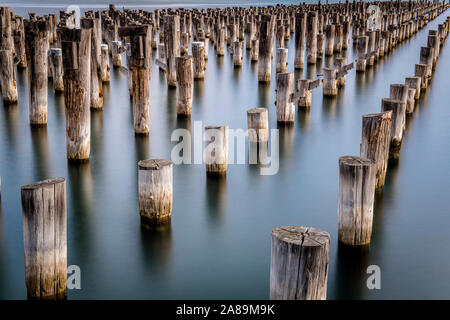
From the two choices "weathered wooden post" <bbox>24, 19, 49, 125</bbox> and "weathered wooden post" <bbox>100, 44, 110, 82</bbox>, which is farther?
"weathered wooden post" <bbox>100, 44, 110, 82</bbox>

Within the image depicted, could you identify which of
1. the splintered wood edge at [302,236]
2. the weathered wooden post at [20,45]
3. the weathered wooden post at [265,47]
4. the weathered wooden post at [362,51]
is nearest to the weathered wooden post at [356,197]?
the splintered wood edge at [302,236]

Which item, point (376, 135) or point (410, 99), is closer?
point (376, 135)

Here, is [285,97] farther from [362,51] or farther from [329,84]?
[362,51]

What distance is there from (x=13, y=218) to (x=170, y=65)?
758 centimetres

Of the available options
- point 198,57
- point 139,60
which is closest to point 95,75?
point 139,60

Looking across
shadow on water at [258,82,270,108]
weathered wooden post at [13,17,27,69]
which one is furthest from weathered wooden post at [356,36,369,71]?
weathered wooden post at [13,17,27,69]

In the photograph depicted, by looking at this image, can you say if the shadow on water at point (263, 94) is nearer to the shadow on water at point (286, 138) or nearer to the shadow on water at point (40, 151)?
the shadow on water at point (286, 138)

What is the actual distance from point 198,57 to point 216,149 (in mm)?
7693

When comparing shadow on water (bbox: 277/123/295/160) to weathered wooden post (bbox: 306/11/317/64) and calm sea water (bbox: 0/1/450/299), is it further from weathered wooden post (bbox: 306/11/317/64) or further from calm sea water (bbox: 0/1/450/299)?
weathered wooden post (bbox: 306/11/317/64)

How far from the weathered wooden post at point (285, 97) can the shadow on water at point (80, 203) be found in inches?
135

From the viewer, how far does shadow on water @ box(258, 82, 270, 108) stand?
42.8 ft

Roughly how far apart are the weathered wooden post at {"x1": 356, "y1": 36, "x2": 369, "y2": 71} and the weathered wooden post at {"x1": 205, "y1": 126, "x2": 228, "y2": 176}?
10.0 meters

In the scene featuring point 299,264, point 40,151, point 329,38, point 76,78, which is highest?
point 329,38

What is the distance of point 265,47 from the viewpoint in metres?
14.2
